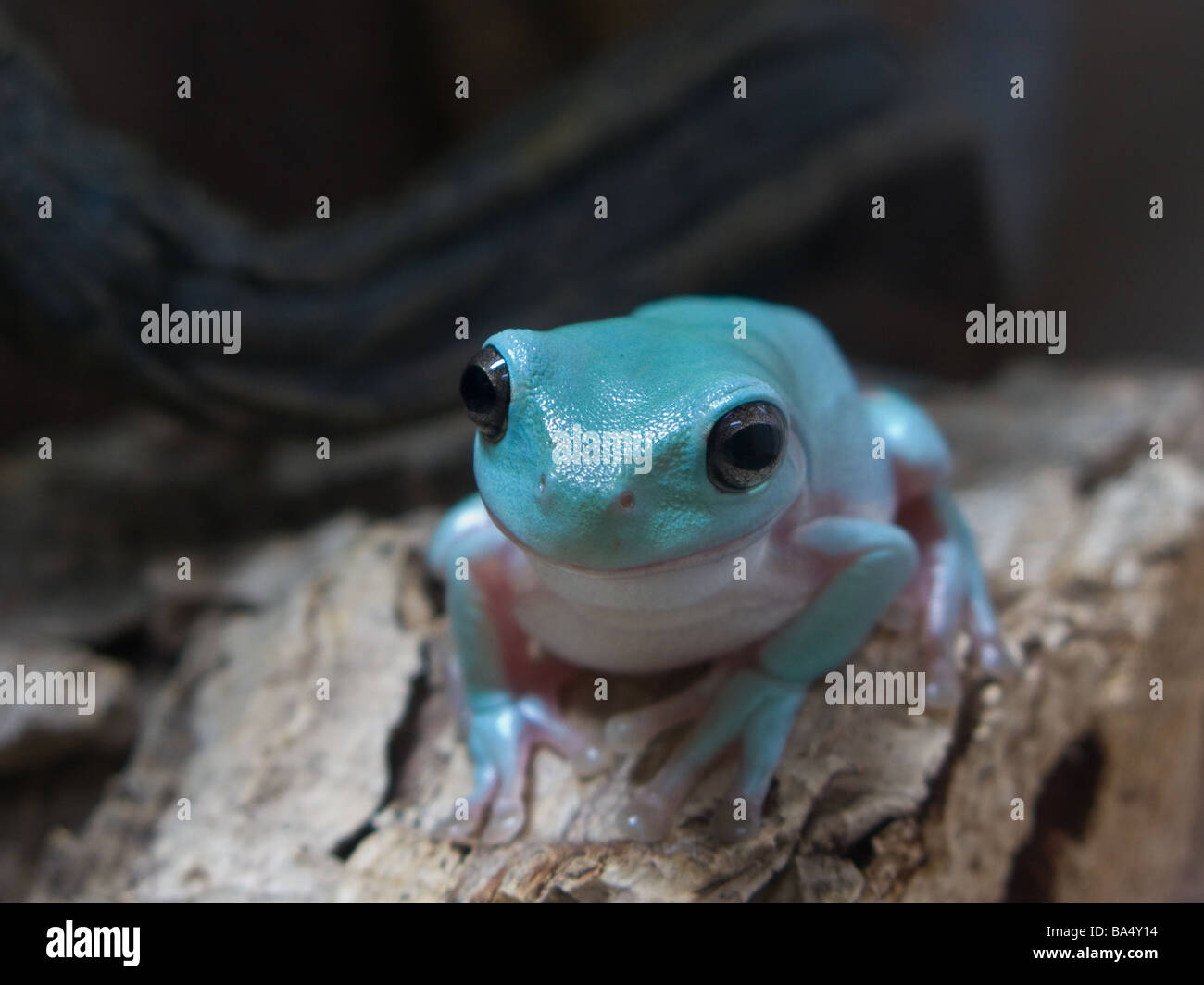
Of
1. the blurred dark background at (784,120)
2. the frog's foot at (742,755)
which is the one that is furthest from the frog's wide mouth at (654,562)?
the blurred dark background at (784,120)

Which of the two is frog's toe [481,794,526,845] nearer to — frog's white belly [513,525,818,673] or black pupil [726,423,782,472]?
frog's white belly [513,525,818,673]

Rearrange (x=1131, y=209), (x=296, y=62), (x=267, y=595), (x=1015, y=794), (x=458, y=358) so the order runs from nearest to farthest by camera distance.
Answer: (x=1015, y=794)
(x=267, y=595)
(x=458, y=358)
(x=1131, y=209)
(x=296, y=62)

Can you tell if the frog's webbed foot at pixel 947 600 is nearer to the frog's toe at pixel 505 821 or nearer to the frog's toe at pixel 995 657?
the frog's toe at pixel 995 657

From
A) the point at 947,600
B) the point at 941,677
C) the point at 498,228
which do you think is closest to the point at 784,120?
the point at 498,228

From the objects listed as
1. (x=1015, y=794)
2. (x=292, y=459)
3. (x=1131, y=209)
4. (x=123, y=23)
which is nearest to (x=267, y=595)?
(x=292, y=459)

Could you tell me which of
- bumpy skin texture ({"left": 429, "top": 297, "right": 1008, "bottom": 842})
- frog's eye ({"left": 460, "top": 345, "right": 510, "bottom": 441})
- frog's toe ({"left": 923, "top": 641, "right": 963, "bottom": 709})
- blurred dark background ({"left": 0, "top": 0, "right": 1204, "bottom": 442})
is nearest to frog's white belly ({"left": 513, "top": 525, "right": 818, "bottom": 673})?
bumpy skin texture ({"left": 429, "top": 297, "right": 1008, "bottom": 842})

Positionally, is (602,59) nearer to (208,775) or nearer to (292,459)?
(292,459)
